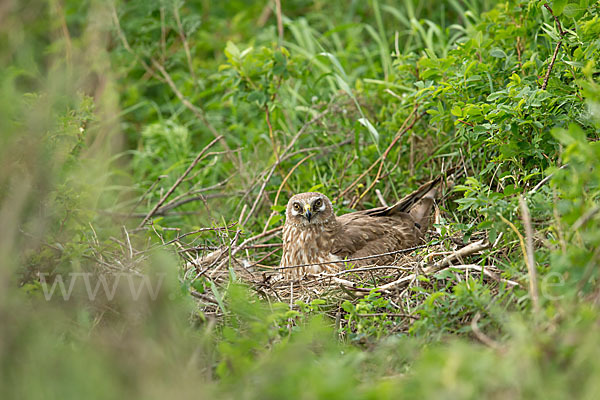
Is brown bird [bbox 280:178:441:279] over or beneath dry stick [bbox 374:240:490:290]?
beneath

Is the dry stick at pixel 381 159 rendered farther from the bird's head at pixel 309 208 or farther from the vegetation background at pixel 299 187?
the bird's head at pixel 309 208

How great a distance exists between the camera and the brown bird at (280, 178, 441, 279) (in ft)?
14.7

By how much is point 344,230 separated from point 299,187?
0.82m

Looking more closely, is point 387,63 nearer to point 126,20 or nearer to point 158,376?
point 126,20

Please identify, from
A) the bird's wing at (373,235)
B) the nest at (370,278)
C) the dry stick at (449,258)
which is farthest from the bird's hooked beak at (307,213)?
the dry stick at (449,258)

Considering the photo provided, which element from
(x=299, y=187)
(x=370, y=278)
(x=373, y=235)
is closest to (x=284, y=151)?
(x=299, y=187)

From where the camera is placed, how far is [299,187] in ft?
17.2

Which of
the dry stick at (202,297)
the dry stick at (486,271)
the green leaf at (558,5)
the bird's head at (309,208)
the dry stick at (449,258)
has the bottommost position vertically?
the bird's head at (309,208)

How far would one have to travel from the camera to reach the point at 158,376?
1.90 m

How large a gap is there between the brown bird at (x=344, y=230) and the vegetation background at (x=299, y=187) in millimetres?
191

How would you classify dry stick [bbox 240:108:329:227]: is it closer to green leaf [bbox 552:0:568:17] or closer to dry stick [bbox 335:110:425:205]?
dry stick [bbox 335:110:425:205]

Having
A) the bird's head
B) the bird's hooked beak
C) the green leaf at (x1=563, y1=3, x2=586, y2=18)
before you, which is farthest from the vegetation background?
the bird's hooked beak

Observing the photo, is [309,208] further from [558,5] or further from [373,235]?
[558,5]

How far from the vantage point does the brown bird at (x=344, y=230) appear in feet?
14.7
